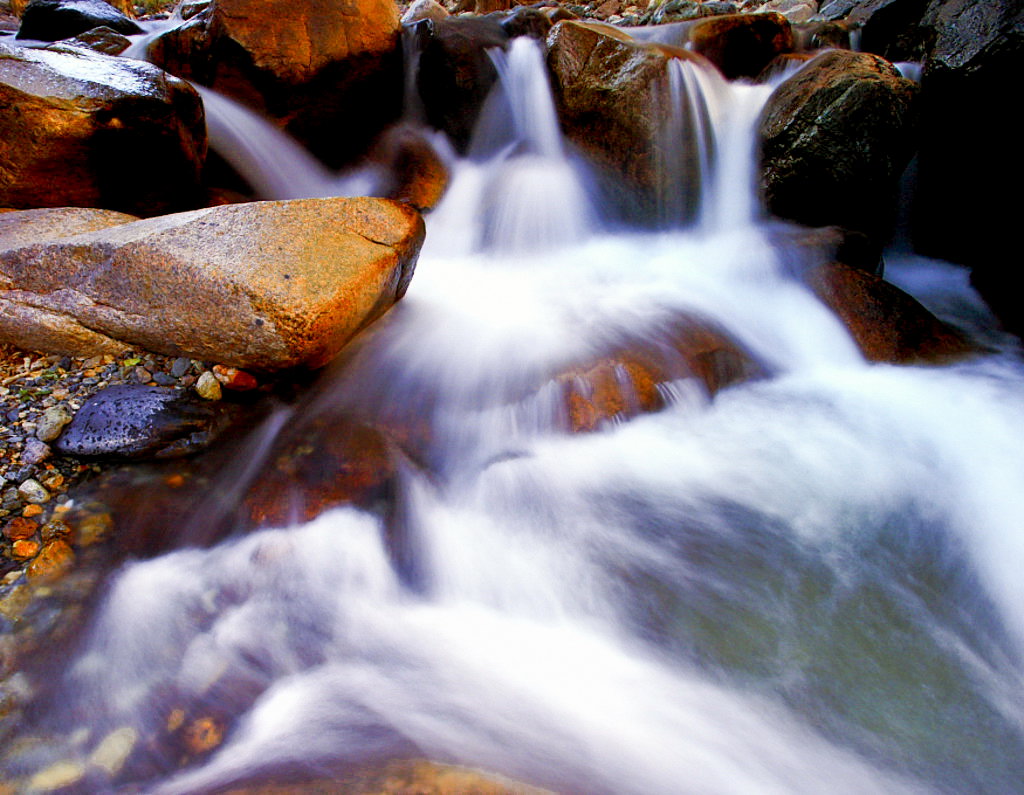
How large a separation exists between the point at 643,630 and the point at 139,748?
184cm

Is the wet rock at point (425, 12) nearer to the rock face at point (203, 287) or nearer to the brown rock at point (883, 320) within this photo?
the rock face at point (203, 287)

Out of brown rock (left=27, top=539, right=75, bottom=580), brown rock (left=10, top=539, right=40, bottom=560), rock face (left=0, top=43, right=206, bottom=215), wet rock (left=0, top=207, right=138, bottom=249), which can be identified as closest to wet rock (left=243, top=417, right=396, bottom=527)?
brown rock (left=27, top=539, right=75, bottom=580)

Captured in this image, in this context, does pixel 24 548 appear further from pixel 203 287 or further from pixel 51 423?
pixel 203 287

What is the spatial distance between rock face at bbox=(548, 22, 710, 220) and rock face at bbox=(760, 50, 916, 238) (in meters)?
0.88

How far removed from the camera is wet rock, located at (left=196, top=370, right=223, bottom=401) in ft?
9.92

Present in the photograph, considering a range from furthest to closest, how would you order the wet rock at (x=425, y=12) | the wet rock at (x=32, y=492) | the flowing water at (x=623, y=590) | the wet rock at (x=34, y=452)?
the wet rock at (x=425, y=12) → the wet rock at (x=34, y=452) → the wet rock at (x=32, y=492) → the flowing water at (x=623, y=590)

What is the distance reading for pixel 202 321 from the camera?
2.85 metres

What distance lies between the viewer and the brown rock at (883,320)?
4.16 meters

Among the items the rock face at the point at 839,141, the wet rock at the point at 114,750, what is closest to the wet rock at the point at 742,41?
the rock face at the point at 839,141

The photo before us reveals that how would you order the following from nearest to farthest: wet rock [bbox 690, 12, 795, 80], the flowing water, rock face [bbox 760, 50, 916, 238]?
the flowing water, rock face [bbox 760, 50, 916, 238], wet rock [bbox 690, 12, 795, 80]

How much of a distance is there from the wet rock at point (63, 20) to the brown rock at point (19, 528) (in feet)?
28.7

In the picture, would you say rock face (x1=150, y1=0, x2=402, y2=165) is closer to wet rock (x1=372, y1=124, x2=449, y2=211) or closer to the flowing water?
wet rock (x1=372, y1=124, x2=449, y2=211)

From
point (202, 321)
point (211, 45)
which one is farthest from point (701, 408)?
point (211, 45)

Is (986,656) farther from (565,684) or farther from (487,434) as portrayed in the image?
(487,434)
